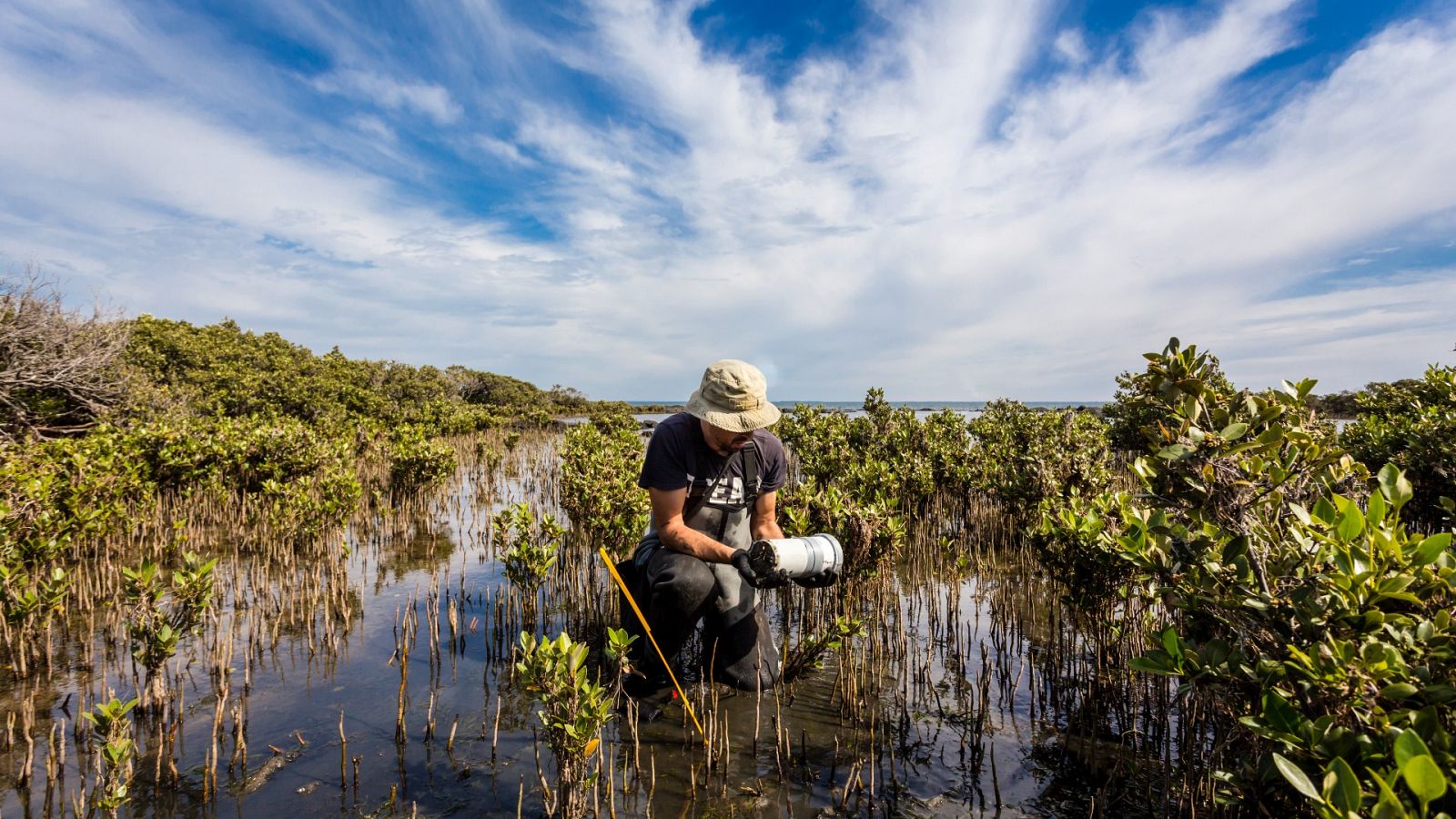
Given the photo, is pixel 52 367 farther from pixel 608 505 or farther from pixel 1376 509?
pixel 1376 509

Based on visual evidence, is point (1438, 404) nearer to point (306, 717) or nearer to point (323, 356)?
point (306, 717)

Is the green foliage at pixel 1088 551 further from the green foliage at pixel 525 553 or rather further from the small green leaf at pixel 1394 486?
the green foliage at pixel 525 553

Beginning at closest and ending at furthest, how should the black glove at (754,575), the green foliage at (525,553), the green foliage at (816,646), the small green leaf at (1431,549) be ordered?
the small green leaf at (1431,549) < the black glove at (754,575) < the green foliage at (816,646) < the green foliage at (525,553)

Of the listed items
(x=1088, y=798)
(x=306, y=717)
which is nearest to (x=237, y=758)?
(x=306, y=717)

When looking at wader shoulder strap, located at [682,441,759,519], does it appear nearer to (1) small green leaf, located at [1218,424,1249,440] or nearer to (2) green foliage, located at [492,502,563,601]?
(2) green foliage, located at [492,502,563,601]

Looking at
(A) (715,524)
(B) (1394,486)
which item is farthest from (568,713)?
(B) (1394,486)

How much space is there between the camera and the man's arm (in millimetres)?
4133

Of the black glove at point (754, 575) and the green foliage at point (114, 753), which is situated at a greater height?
the black glove at point (754, 575)

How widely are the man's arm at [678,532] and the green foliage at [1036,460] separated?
3691 millimetres

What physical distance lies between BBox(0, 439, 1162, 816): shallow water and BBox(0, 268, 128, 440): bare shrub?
7.42 m

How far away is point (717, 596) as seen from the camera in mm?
4289

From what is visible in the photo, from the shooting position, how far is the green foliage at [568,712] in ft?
9.34

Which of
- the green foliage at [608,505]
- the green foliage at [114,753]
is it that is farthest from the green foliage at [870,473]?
the green foliage at [114,753]

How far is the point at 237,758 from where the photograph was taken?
3.64m
